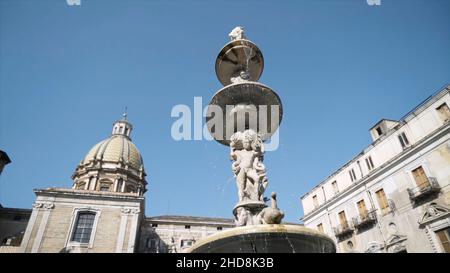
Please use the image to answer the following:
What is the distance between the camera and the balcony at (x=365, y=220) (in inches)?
868

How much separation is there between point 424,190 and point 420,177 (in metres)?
1.67

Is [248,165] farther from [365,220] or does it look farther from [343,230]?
[343,230]

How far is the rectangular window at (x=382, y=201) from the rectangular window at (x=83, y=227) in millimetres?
27641

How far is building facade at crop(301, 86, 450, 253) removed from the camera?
17.9 metres

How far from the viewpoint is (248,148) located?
18.9 feet

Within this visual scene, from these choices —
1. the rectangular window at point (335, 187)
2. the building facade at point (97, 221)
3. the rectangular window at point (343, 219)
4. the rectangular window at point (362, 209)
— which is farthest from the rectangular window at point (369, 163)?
the building facade at point (97, 221)

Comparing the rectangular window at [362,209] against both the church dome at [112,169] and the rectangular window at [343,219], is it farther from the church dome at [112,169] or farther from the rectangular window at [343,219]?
the church dome at [112,169]

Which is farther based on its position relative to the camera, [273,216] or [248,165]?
[248,165]

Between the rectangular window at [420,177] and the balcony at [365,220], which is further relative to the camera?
the balcony at [365,220]

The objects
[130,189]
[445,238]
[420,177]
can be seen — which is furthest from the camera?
[130,189]

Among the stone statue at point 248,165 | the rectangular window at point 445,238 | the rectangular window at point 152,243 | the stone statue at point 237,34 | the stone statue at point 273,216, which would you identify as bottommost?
the stone statue at point 273,216

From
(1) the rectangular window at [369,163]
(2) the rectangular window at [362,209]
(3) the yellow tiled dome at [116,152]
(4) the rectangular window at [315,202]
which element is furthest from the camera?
(3) the yellow tiled dome at [116,152]

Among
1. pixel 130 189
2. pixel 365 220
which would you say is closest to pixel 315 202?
pixel 365 220

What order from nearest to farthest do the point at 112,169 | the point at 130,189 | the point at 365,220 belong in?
1. the point at 365,220
2. the point at 112,169
3. the point at 130,189
